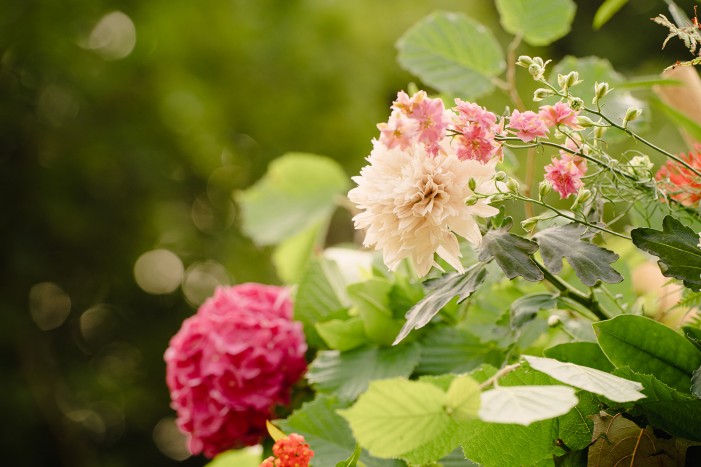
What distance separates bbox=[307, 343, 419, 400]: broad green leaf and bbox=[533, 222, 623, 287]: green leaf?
6.7 inches

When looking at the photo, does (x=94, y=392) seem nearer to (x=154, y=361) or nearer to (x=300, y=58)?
(x=154, y=361)

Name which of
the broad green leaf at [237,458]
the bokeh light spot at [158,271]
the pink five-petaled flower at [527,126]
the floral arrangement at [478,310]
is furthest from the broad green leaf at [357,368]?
Answer: the bokeh light spot at [158,271]

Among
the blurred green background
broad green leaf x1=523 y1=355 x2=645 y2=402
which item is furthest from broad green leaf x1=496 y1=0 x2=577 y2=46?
the blurred green background

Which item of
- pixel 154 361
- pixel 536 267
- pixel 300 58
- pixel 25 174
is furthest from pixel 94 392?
pixel 536 267

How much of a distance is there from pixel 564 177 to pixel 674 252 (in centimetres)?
6

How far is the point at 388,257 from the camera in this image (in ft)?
1.20

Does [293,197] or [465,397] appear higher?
[465,397]

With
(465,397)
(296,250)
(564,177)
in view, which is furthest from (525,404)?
(296,250)

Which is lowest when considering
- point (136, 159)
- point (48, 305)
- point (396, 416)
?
point (48, 305)

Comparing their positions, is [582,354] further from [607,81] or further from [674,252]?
[607,81]

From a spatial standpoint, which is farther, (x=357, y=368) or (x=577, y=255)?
(x=357, y=368)

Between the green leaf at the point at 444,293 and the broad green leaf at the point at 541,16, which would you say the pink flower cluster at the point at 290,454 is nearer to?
the green leaf at the point at 444,293

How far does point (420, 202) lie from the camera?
13.9 inches

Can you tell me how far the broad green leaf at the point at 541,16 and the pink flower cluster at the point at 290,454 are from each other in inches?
14.7
